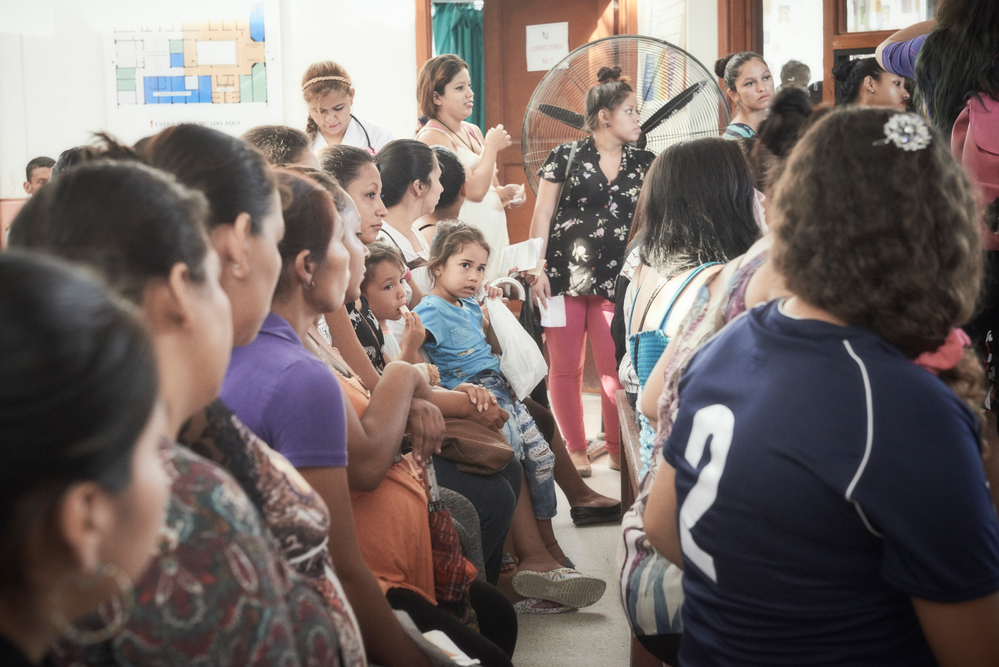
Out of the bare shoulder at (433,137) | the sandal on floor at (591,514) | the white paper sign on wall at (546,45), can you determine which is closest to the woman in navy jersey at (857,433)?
the sandal on floor at (591,514)

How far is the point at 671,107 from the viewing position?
12.0 ft

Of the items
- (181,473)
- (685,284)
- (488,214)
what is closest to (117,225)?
(181,473)

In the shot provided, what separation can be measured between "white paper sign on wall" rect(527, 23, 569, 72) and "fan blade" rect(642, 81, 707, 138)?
192 cm

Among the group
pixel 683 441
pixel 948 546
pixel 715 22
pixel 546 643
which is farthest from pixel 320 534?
pixel 715 22

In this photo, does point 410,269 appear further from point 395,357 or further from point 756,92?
point 756,92

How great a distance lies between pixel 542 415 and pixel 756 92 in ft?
5.74

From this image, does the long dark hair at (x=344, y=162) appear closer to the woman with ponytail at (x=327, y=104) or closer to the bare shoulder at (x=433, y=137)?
the woman with ponytail at (x=327, y=104)

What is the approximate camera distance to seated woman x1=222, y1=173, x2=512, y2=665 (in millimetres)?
1077

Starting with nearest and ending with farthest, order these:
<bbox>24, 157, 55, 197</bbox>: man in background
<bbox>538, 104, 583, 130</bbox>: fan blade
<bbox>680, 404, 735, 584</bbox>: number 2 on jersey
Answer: <bbox>680, 404, 735, 584</bbox>: number 2 on jersey
<bbox>538, 104, 583, 130</bbox>: fan blade
<bbox>24, 157, 55, 197</bbox>: man in background

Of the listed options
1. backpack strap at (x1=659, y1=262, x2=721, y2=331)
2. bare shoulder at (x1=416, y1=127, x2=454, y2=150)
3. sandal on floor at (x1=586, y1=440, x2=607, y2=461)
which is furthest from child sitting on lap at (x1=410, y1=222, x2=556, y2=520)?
sandal on floor at (x1=586, y1=440, x2=607, y2=461)

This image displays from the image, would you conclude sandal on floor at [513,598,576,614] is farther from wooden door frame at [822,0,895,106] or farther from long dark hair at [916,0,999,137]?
wooden door frame at [822,0,895,106]

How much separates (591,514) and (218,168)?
85.2 inches

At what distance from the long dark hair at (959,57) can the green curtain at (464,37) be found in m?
3.78

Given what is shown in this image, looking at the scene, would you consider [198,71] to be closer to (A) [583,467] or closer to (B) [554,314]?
(B) [554,314]
